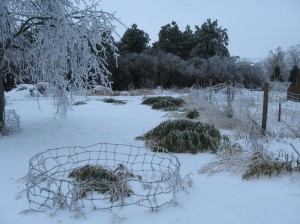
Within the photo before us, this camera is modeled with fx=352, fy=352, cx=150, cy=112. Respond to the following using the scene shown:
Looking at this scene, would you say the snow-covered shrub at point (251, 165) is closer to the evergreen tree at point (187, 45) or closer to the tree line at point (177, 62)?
the tree line at point (177, 62)

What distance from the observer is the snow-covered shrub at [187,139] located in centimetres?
525

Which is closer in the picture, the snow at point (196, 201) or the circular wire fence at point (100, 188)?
the snow at point (196, 201)

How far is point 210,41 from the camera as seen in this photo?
99.5ft

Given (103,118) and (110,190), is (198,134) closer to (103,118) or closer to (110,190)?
(110,190)

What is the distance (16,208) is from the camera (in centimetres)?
321

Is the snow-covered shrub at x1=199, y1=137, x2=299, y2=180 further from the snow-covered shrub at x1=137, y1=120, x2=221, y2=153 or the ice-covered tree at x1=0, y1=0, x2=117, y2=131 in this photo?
the ice-covered tree at x1=0, y1=0, x2=117, y2=131

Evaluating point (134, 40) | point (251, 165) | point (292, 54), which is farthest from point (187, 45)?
point (292, 54)

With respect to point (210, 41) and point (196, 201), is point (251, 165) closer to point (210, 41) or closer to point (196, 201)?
point (196, 201)

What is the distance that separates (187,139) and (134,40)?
24.0 meters

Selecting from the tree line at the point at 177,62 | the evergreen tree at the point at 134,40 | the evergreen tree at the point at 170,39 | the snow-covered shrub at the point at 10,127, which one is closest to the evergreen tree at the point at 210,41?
the tree line at the point at 177,62

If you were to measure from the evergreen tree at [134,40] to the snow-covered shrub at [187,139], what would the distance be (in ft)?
75.3

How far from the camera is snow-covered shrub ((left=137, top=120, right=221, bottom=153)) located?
17.2 ft

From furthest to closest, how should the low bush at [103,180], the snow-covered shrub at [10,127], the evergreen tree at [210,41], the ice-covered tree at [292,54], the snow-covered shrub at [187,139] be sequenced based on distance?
1. the ice-covered tree at [292,54]
2. the evergreen tree at [210,41]
3. the snow-covered shrub at [10,127]
4. the snow-covered shrub at [187,139]
5. the low bush at [103,180]

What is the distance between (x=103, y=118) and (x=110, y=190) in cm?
556
